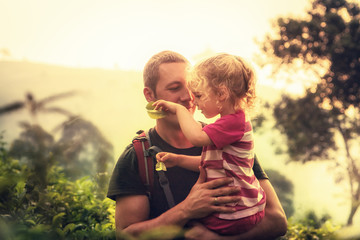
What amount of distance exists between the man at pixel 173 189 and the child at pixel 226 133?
0.07 meters

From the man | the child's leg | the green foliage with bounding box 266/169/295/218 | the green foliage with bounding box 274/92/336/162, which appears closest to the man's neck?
the man

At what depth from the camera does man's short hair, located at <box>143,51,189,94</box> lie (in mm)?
2898

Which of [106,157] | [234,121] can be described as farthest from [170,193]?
[106,157]

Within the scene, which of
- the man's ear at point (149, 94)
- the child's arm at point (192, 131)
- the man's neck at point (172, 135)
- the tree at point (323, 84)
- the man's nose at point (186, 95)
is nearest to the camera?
the child's arm at point (192, 131)

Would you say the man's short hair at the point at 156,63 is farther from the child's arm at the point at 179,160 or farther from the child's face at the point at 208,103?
the child's arm at the point at 179,160

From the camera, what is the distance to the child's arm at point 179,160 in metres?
2.26

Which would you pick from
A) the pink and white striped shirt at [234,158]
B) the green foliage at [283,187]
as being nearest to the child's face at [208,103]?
the pink and white striped shirt at [234,158]

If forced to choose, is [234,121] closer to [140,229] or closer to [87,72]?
[140,229]

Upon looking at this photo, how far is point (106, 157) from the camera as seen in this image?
156 cm

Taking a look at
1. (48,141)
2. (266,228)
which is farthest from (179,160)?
(48,141)

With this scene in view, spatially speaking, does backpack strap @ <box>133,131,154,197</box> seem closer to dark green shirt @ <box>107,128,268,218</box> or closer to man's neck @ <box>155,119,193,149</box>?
dark green shirt @ <box>107,128,268,218</box>

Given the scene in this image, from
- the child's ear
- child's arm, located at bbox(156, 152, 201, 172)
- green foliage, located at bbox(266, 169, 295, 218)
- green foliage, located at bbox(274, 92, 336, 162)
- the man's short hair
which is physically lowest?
green foliage, located at bbox(266, 169, 295, 218)

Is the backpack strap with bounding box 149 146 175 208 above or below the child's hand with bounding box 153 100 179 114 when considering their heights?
below

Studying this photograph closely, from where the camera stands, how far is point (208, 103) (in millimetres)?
2314
